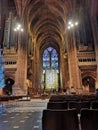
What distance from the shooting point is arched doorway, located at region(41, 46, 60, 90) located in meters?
44.2

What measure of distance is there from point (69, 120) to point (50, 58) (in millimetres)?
43639

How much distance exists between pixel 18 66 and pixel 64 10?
40.5 feet

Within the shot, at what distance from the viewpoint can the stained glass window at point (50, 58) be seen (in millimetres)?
45531

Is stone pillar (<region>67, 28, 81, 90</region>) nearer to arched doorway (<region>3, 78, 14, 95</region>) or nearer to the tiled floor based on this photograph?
arched doorway (<region>3, 78, 14, 95</region>)

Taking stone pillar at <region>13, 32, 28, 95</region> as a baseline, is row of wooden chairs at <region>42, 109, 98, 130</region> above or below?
below

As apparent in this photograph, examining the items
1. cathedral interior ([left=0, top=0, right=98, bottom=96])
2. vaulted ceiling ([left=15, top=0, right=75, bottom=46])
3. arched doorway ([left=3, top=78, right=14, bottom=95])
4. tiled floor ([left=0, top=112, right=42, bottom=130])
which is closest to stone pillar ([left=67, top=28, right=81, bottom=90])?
cathedral interior ([left=0, top=0, right=98, bottom=96])

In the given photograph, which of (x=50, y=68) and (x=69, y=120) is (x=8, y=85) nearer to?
(x=50, y=68)

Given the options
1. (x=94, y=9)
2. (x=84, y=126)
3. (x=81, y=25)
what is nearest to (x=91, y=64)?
(x=81, y=25)

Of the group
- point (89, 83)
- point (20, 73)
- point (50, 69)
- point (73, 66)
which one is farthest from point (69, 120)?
point (50, 69)

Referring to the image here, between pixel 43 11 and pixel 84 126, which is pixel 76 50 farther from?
pixel 84 126

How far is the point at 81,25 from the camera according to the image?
23828 millimetres

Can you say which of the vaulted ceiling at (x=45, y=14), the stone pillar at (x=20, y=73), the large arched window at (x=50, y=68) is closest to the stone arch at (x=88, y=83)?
the stone pillar at (x=20, y=73)

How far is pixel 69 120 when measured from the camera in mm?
2156

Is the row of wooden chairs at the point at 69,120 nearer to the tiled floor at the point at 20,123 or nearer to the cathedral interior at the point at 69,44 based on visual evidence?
the tiled floor at the point at 20,123
